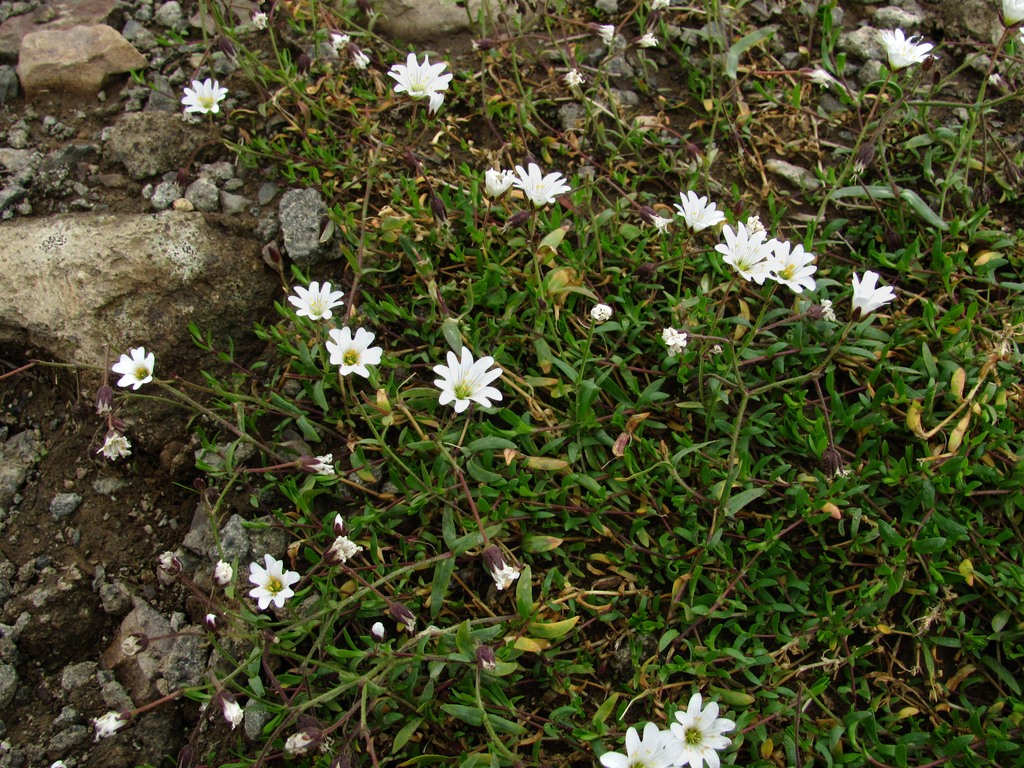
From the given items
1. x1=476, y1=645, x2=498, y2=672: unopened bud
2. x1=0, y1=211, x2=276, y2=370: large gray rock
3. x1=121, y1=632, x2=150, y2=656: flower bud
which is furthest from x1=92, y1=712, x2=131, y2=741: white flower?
x1=0, y1=211, x2=276, y2=370: large gray rock

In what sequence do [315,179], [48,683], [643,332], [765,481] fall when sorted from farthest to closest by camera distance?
1. [315,179]
2. [643,332]
3. [765,481]
4. [48,683]

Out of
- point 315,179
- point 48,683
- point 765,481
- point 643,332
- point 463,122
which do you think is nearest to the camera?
point 48,683

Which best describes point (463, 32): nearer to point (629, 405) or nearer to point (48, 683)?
point (629, 405)

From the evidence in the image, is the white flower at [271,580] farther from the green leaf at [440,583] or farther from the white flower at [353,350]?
the white flower at [353,350]

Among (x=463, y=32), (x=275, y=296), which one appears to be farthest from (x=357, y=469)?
(x=463, y=32)

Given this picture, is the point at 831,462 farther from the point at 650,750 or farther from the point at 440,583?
the point at 440,583

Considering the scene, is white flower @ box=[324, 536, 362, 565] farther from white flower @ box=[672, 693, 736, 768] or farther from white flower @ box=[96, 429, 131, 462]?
white flower @ box=[672, 693, 736, 768]

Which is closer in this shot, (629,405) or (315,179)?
(629,405)

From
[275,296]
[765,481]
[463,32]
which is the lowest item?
[765,481]
